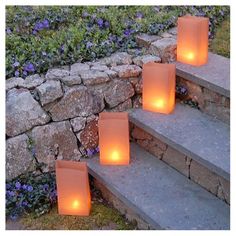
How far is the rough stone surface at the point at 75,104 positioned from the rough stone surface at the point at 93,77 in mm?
52

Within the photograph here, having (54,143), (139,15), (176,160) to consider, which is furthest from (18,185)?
(139,15)

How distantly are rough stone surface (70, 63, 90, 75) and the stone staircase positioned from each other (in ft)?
1.39

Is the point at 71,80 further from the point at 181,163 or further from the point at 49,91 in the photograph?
the point at 181,163

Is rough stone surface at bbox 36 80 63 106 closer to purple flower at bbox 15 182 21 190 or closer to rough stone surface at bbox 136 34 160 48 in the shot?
purple flower at bbox 15 182 21 190

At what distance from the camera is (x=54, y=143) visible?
3234 millimetres

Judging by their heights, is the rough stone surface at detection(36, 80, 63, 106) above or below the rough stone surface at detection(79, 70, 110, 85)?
below

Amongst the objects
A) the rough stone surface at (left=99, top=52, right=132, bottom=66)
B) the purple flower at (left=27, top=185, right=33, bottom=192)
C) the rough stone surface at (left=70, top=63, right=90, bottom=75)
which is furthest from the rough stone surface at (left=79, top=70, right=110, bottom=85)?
the purple flower at (left=27, top=185, right=33, bottom=192)

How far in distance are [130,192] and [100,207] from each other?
0.28 m

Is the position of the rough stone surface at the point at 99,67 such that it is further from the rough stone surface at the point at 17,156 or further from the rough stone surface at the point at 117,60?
the rough stone surface at the point at 17,156

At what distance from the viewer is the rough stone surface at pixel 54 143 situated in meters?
3.18

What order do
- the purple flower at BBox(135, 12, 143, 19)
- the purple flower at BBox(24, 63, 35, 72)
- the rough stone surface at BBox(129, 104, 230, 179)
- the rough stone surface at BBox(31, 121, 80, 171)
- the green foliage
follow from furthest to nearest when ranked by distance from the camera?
the purple flower at BBox(135, 12, 143, 19), the green foliage, the purple flower at BBox(24, 63, 35, 72), the rough stone surface at BBox(31, 121, 80, 171), the rough stone surface at BBox(129, 104, 230, 179)

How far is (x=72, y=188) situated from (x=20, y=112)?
0.56 metres

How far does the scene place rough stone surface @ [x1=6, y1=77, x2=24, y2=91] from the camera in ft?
10.4
